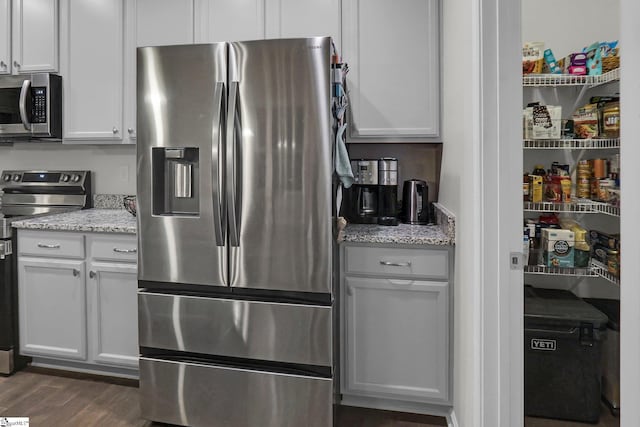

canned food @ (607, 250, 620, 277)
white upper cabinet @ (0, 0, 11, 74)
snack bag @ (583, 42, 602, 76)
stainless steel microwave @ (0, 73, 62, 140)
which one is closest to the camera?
canned food @ (607, 250, 620, 277)

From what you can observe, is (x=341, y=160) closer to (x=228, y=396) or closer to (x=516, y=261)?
(x=516, y=261)

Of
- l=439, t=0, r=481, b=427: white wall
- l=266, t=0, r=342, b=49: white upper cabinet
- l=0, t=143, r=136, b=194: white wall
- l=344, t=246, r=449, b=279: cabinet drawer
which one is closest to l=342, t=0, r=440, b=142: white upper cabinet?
l=266, t=0, r=342, b=49: white upper cabinet

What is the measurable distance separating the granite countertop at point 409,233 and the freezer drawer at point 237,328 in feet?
1.36

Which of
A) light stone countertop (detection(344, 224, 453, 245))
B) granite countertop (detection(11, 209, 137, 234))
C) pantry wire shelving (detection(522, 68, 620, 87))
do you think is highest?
pantry wire shelving (detection(522, 68, 620, 87))

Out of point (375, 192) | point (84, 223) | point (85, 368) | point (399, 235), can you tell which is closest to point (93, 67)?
point (84, 223)

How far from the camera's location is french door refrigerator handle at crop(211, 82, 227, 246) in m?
1.91

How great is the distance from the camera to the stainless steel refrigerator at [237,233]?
1.88 m

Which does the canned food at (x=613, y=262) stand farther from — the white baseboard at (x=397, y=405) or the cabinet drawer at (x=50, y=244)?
the cabinet drawer at (x=50, y=244)

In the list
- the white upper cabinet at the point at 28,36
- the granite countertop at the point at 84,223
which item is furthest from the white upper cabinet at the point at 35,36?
the granite countertop at the point at 84,223

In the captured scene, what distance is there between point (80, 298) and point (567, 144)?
268 cm

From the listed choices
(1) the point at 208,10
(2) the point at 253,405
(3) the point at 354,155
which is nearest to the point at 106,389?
(2) the point at 253,405

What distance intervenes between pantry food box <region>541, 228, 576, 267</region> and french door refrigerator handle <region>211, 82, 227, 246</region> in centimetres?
159

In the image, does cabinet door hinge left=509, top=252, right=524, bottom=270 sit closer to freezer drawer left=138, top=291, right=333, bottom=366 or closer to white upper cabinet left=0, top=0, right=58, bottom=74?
freezer drawer left=138, top=291, right=333, bottom=366

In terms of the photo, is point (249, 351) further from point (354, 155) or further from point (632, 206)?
point (632, 206)
